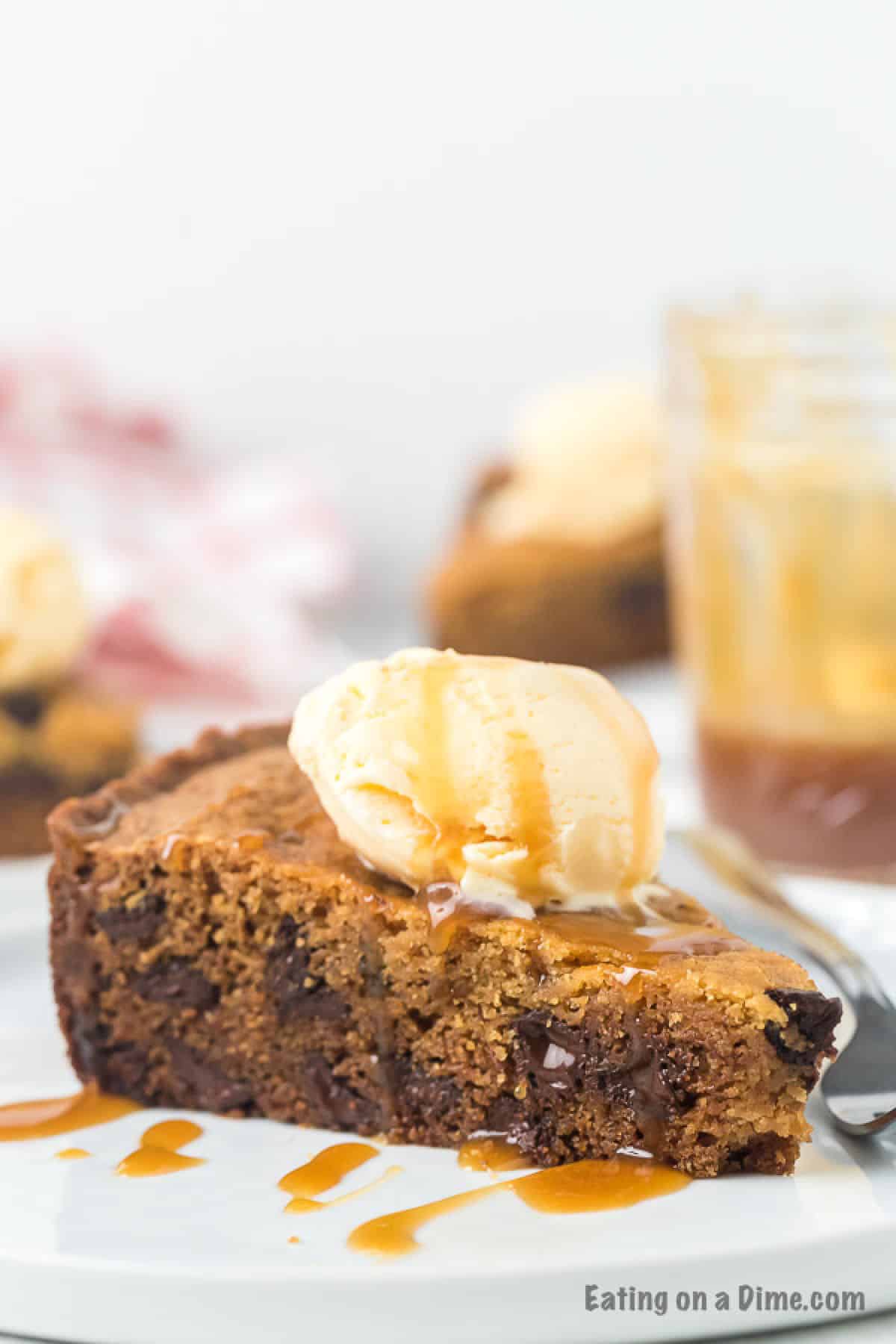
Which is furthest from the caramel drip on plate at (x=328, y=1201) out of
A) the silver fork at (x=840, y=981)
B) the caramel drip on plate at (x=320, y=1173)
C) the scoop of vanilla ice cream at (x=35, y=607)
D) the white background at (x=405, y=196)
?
the white background at (x=405, y=196)

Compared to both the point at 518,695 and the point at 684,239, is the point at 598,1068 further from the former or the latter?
the point at 684,239

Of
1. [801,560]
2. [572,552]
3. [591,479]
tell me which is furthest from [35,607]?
[591,479]

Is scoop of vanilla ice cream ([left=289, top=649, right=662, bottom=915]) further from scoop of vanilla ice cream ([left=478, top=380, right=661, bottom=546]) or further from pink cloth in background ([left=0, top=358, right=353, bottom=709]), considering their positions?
scoop of vanilla ice cream ([left=478, top=380, right=661, bottom=546])

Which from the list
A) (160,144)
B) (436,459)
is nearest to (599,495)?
(436,459)

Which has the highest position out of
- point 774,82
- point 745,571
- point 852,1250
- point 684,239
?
point 774,82

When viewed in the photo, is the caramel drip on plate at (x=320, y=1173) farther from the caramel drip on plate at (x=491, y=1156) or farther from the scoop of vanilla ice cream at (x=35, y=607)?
the scoop of vanilla ice cream at (x=35, y=607)

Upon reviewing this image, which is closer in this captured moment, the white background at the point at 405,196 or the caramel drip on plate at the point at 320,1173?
the caramel drip on plate at the point at 320,1173
